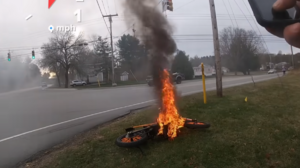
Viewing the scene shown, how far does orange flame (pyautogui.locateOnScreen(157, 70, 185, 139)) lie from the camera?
5.25 metres

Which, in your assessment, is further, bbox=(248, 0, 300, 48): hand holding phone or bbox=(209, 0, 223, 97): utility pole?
bbox=(209, 0, 223, 97): utility pole

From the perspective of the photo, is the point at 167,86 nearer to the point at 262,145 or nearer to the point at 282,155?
the point at 262,145

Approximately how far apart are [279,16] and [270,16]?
0.12 ft

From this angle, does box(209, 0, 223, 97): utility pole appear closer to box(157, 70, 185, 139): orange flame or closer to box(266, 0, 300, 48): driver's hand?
box(157, 70, 185, 139): orange flame

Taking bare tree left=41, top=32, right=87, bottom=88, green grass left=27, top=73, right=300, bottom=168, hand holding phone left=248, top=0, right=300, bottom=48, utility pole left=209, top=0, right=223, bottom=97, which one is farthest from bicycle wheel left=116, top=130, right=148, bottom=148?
bare tree left=41, top=32, right=87, bottom=88

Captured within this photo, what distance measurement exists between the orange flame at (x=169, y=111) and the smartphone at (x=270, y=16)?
4.28 metres

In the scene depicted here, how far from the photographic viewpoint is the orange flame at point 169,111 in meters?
5.25

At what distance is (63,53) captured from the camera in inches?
1932

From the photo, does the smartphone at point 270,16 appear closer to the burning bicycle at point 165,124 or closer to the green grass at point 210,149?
the green grass at point 210,149

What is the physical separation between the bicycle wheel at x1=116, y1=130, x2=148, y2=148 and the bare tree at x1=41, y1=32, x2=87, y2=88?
42332 millimetres

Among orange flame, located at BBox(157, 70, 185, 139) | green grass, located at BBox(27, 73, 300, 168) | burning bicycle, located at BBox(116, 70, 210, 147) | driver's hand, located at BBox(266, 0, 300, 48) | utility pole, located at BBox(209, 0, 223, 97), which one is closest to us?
driver's hand, located at BBox(266, 0, 300, 48)

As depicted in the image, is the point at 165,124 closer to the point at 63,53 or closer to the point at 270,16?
the point at 270,16

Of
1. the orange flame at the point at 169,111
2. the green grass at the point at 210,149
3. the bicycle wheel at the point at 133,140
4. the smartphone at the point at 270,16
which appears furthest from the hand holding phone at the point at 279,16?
the orange flame at the point at 169,111

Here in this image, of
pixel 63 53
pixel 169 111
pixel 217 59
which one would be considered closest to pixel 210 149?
pixel 169 111
